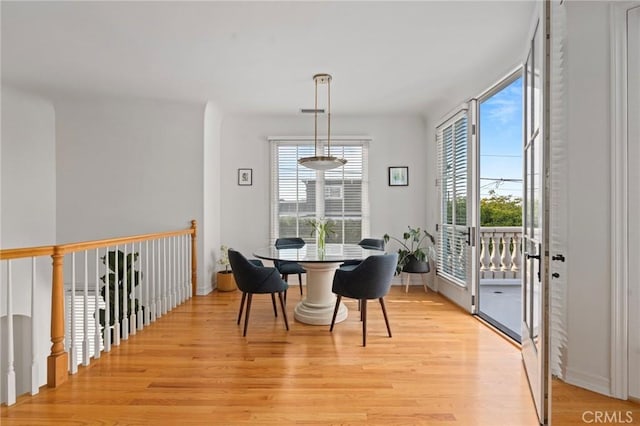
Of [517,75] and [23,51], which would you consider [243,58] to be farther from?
[517,75]

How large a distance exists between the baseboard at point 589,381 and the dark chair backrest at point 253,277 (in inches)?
89.7

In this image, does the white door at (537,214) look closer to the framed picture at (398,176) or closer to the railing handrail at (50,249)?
the framed picture at (398,176)

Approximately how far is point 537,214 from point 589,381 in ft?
3.79

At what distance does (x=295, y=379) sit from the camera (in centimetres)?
223

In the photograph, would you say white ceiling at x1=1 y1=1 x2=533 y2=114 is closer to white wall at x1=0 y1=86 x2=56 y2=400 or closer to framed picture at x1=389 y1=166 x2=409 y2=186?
white wall at x1=0 y1=86 x2=56 y2=400

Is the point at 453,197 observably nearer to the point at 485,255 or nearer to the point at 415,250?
the point at 415,250

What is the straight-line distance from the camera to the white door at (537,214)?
1.63 m

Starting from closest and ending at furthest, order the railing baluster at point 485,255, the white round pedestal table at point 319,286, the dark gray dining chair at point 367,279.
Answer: the dark gray dining chair at point 367,279
the white round pedestal table at point 319,286
the railing baluster at point 485,255

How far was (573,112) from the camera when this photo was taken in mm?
2113

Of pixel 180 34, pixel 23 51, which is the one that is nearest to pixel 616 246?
pixel 180 34

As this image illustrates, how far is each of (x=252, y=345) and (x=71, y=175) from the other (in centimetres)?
362

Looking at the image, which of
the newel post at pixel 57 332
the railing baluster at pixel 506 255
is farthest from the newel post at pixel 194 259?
the railing baluster at pixel 506 255

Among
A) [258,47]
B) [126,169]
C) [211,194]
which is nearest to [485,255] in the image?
[211,194]

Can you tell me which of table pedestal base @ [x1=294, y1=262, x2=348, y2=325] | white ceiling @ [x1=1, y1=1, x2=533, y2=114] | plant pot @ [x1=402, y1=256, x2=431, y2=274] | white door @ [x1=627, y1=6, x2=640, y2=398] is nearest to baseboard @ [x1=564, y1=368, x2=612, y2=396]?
white door @ [x1=627, y1=6, x2=640, y2=398]
